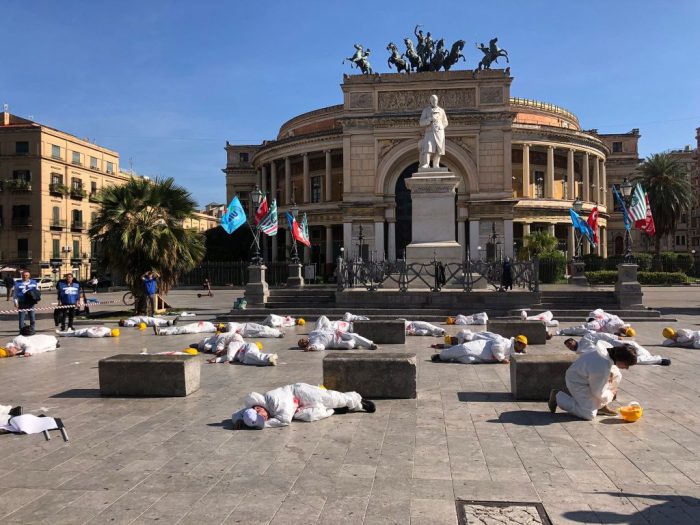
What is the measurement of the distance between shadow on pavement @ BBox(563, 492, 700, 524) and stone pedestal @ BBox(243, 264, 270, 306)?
729 inches

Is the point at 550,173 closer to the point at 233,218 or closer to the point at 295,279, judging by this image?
the point at 295,279

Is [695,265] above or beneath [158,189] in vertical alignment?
beneath

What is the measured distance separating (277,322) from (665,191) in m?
50.1

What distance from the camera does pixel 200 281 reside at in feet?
157

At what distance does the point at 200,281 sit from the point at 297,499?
4494 centimetres

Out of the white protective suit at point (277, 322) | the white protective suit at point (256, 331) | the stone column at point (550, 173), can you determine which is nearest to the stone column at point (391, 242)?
the stone column at point (550, 173)

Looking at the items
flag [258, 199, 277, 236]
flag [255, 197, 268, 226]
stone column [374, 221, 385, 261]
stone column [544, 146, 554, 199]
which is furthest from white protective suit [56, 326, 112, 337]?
stone column [544, 146, 554, 199]

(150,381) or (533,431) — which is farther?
(150,381)

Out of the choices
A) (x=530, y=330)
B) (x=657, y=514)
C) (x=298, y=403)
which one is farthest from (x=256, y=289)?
(x=657, y=514)

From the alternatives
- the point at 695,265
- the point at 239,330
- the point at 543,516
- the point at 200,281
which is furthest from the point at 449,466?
the point at 695,265

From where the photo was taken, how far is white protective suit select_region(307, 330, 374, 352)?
41.0 ft

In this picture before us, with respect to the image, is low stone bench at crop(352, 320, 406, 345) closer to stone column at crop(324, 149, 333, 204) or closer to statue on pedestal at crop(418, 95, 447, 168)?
statue on pedestal at crop(418, 95, 447, 168)

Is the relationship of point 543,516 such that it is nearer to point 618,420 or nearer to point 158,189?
point 618,420

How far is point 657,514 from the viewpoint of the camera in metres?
4.19
